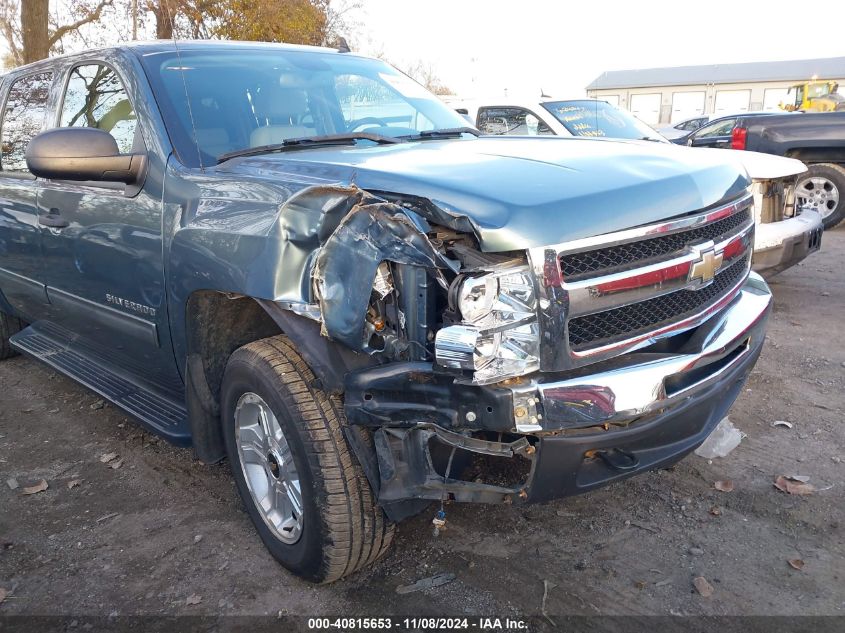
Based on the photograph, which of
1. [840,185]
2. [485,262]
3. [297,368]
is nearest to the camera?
[485,262]

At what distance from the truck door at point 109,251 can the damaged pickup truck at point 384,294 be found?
20mm

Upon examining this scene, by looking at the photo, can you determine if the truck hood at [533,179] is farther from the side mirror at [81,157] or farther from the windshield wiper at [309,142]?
the side mirror at [81,157]

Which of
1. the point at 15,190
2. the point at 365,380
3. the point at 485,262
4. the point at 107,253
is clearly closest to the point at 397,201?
the point at 485,262

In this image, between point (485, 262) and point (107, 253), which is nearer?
point (485, 262)

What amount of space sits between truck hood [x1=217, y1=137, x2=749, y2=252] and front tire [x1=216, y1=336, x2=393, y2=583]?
2.25ft

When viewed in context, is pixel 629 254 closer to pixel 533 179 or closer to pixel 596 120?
pixel 533 179

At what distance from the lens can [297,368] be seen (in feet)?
7.89

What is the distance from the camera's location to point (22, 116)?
4.29 meters

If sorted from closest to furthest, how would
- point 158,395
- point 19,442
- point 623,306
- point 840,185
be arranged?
point 623,306 → point 158,395 → point 19,442 → point 840,185

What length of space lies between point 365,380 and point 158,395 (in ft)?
5.59

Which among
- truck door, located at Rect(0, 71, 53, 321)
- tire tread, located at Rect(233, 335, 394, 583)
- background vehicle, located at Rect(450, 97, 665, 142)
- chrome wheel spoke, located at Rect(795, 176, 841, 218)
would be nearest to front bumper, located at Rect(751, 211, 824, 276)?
background vehicle, located at Rect(450, 97, 665, 142)

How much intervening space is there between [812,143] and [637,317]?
7578mm

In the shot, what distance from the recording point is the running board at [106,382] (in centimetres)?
312

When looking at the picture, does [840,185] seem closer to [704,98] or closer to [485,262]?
[485,262]
